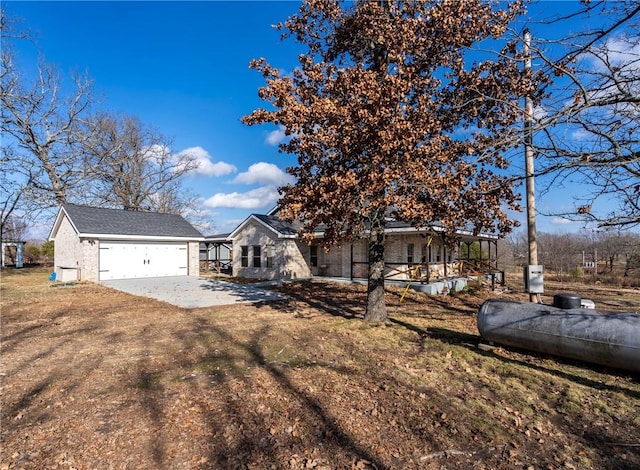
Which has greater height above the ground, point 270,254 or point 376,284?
point 270,254

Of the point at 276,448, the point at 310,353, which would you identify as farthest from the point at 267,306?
the point at 276,448

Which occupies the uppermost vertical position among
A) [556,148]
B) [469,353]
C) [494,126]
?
[494,126]

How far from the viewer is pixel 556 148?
4.96m

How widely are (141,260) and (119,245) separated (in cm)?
162

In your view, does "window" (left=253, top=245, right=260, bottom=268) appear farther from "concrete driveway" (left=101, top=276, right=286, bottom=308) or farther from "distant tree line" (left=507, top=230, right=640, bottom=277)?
"distant tree line" (left=507, top=230, right=640, bottom=277)

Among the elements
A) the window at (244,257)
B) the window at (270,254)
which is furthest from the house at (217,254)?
the window at (270,254)

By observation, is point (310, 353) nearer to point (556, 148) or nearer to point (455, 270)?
point (556, 148)

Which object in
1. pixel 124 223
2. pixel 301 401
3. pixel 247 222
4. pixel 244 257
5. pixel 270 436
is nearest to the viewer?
pixel 270 436

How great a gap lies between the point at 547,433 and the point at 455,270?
708 inches

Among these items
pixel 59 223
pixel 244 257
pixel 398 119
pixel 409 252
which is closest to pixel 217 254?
pixel 244 257

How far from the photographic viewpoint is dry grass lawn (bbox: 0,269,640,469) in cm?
363

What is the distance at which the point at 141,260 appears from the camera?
73.9 ft

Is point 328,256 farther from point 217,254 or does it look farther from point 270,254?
point 217,254

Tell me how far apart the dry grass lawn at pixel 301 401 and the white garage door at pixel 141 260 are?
42.3ft
